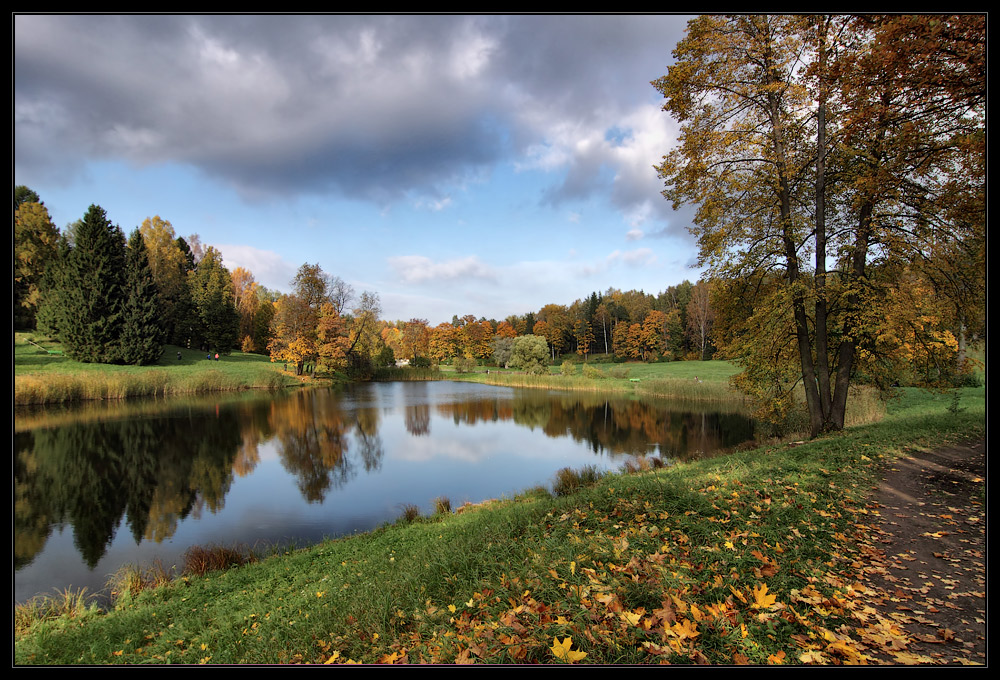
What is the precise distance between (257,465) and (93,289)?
28.5 ft

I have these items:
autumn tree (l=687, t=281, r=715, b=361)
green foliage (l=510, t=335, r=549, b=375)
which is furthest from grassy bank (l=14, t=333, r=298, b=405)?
autumn tree (l=687, t=281, r=715, b=361)

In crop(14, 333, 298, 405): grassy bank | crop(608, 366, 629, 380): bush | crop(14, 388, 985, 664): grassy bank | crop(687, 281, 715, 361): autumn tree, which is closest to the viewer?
crop(14, 388, 985, 664): grassy bank

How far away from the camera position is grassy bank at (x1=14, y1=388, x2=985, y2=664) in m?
2.51

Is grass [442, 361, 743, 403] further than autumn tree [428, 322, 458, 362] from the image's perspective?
No

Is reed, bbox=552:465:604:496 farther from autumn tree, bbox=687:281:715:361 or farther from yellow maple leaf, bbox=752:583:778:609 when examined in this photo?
autumn tree, bbox=687:281:715:361

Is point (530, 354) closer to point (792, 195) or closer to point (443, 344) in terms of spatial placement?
point (443, 344)

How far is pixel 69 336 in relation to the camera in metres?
6.04

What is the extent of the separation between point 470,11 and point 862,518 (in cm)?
608

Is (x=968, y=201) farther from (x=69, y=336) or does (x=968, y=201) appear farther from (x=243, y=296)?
(x=243, y=296)

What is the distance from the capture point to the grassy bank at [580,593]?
251 cm

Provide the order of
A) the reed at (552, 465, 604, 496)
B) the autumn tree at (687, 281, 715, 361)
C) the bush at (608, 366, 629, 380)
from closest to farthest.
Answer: the reed at (552, 465, 604, 496) < the bush at (608, 366, 629, 380) < the autumn tree at (687, 281, 715, 361)

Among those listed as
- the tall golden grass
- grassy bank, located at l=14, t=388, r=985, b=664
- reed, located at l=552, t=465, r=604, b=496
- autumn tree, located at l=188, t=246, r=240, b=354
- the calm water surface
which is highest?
autumn tree, located at l=188, t=246, r=240, b=354

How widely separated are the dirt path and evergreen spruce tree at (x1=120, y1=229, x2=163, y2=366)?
1047 centimetres

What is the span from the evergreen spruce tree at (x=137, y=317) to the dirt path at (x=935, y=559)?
10.5 metres
